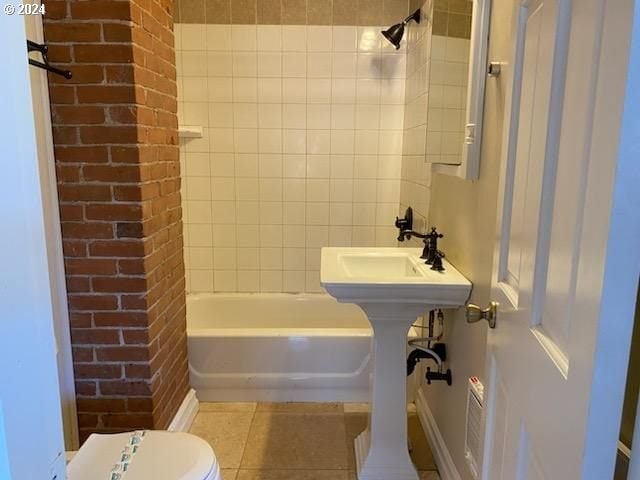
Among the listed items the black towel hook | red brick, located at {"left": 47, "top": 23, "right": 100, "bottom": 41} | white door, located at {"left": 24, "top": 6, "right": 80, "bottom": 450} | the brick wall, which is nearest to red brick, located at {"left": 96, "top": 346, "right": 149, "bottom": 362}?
the brick wall

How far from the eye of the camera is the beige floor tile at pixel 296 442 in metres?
2.12

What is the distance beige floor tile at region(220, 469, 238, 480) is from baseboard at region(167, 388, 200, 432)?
0.31 metres

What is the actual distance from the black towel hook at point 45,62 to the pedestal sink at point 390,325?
1.14 metres

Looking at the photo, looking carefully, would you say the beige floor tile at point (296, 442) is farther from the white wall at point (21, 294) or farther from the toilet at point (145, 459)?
the white wall at point (21, 294)

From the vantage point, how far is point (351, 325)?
10.7 feet

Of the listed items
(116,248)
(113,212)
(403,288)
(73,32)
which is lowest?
(403,288)

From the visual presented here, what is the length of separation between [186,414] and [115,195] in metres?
1.17

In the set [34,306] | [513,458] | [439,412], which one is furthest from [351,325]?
[34,306]

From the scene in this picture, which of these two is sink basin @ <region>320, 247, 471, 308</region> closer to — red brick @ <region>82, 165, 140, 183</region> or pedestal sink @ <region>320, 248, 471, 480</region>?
pedestal sink @ <region>320, 248, 471, 480</region>

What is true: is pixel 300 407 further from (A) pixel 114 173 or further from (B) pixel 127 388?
(A) pixel 114 173

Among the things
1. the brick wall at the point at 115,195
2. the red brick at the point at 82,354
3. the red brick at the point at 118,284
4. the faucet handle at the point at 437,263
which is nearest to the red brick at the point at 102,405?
the brick wall at the point at 115,195

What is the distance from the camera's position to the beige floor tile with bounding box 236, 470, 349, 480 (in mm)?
2025

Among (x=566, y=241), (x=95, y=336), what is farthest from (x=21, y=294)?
(x=95, y=336)

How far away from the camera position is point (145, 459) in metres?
1.30
